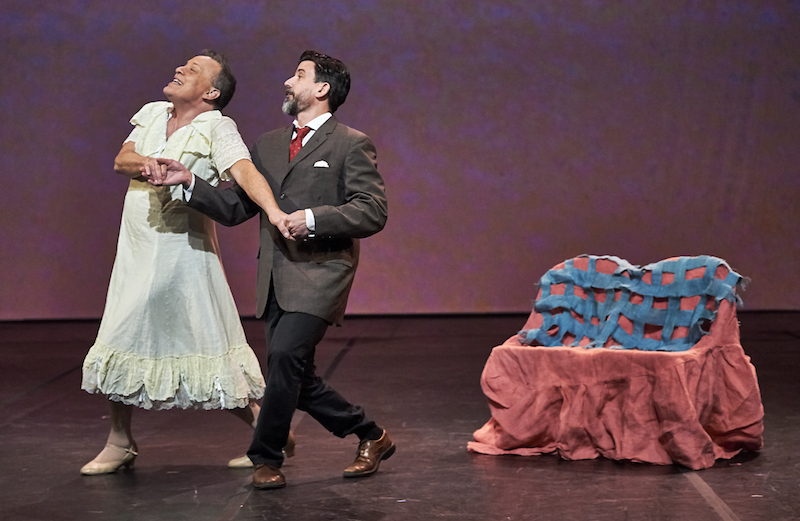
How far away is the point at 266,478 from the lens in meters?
2.83

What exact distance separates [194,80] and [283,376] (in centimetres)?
107

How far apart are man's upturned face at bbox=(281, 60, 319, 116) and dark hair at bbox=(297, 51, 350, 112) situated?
0.02 m

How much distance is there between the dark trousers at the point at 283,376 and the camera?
8.98 feet

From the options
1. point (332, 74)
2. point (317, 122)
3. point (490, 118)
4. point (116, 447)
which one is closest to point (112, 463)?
point (116, 447)

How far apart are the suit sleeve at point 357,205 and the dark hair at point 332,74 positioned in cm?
18

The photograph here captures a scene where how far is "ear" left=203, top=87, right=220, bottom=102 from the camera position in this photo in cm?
307

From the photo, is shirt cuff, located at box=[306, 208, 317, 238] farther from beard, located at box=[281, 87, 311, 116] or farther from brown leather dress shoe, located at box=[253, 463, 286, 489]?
brown leather dress shoe, located at box=[253, 463, 286, 489]

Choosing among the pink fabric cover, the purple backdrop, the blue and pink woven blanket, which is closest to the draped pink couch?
the pink fabric cover

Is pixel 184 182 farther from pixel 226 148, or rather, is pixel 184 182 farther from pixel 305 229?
pixel 305 229

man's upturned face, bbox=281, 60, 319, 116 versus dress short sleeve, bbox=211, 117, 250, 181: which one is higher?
man's upturned face, bbox=281, 60, 319, 116

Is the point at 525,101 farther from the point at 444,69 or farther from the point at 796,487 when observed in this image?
the point at 796,487

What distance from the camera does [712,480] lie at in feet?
9.45

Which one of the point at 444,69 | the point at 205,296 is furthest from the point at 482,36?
the point at 205,296

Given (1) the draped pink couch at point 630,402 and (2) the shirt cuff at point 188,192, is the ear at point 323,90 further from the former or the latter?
(1) the draped pink couch at point 630,402
